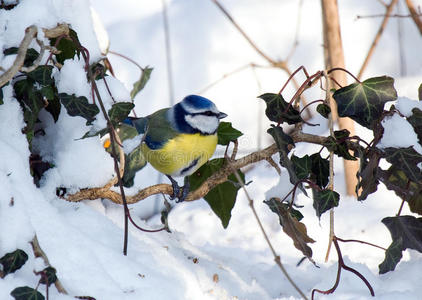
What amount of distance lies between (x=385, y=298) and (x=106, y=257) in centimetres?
69

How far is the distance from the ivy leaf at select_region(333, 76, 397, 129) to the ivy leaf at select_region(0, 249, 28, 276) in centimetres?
84

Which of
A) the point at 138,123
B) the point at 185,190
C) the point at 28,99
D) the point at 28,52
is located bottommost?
the point at 185,190

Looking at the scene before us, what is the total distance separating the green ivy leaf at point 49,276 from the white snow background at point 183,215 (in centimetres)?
5

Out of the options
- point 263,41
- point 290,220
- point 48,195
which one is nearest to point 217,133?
point 290,220

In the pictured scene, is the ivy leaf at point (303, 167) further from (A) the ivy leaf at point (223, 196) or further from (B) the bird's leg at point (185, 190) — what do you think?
(B) the bird's leg at point (185, 190)

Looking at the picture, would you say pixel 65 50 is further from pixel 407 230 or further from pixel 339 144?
pixel 407 230

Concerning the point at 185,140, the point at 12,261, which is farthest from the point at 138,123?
the point at 12,261

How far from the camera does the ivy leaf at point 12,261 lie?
1.10 metres

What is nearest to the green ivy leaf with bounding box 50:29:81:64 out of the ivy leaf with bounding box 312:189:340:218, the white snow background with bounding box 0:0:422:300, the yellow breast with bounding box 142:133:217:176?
the white snow background with bounding box 0:0:422:300

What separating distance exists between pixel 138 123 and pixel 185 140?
22 cm

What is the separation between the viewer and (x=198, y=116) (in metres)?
1.83

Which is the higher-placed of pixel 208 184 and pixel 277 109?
pixel 277 109

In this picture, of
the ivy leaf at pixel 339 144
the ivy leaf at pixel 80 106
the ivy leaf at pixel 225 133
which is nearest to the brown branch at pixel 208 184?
the ivy leaf at pixel 339 144

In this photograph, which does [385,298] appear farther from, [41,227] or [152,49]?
[152,49]
